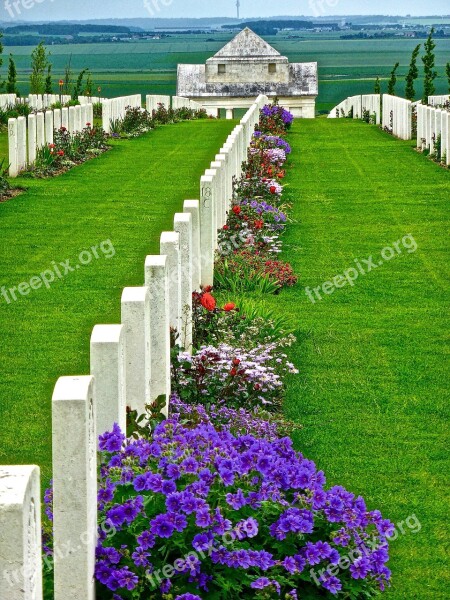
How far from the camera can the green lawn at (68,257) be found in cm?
760

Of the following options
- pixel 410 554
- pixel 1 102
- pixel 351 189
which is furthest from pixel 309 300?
pixel 1 102

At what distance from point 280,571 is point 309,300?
6.04 meters

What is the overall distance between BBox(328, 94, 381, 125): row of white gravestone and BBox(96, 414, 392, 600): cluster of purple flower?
1188 inches

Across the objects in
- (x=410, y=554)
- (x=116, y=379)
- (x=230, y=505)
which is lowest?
(x=410, y=554)

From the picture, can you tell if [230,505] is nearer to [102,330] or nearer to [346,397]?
[102,330]

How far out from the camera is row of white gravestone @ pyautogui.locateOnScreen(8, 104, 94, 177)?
19.1 m

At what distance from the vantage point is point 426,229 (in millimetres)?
14430

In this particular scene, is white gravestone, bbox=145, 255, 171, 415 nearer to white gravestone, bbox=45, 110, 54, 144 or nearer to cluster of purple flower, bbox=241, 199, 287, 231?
cluster of purple flower, bbox=241, 199, 287, 231

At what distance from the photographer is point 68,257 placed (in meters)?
12.5

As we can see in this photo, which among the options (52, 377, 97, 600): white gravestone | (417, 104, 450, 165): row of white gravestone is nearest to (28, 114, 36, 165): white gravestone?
(417, 104, 450, 165): row of white gravestone

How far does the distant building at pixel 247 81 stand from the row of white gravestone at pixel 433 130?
4431cm

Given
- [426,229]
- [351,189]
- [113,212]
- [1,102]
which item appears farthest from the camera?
[1,102]

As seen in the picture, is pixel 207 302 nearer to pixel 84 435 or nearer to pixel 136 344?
pixel 136 344

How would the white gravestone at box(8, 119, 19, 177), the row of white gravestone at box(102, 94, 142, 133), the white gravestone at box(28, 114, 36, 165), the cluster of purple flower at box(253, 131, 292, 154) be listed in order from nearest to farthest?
the white gravestone at box(8, 119, 19, 177)
the white gravestone at box(28, 114, 36, 165)
the cluster of purple flower at box(253, 131, 292, 154)
the row of white gravestone at box(102, 94, 142, 133)
